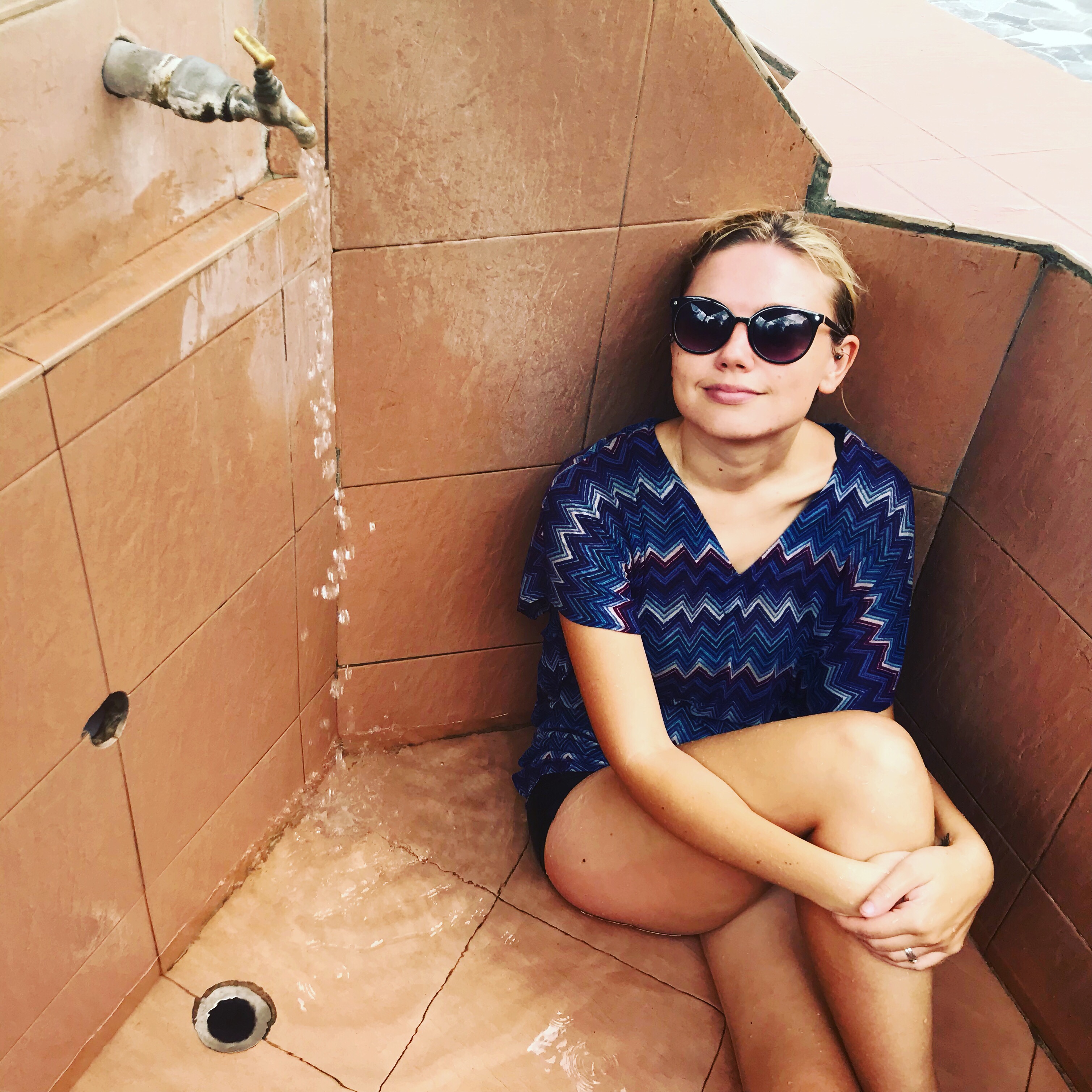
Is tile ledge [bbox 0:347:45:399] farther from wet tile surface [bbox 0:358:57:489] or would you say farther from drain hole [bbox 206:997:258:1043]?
drain hole [bbox 206:997:258:1043]

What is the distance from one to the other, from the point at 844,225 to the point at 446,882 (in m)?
1.45

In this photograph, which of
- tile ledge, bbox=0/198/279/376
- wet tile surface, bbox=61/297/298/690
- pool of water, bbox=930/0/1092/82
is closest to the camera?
tile ledge, bbox=0/198/279/376

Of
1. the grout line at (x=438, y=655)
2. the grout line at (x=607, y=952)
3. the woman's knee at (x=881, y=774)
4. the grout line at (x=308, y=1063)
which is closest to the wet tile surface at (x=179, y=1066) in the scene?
the grout line at (x=308, y=1063)

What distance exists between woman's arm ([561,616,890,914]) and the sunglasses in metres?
0.49

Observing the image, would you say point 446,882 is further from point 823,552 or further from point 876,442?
point 876,442

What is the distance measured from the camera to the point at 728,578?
1.71 metres

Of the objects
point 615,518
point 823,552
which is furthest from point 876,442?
point 615,518

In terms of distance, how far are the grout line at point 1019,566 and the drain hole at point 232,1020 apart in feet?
5.08

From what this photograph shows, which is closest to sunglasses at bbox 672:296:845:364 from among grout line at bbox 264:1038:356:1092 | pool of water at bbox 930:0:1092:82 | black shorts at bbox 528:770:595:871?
black shorts at bbox 528:770:595:871

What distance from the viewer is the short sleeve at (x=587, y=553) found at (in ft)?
5.42

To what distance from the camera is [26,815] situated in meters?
1.29

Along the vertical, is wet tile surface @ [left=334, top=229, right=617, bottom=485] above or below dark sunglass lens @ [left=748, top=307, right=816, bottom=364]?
below

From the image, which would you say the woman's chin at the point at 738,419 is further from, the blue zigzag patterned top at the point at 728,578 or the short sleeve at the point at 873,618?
the short sleeve at the point at 873,618

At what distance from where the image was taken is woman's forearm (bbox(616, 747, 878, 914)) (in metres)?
1.48
